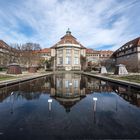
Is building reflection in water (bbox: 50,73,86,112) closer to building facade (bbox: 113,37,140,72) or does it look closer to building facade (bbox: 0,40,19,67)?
building facade (bbox: 113,37,140,72)

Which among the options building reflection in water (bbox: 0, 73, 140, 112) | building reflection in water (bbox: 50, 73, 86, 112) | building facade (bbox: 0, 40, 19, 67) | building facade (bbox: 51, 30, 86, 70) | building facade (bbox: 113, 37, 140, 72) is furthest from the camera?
building facade (bbox: 51, 30, 86, 70)

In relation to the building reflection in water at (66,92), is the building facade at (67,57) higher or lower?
higher

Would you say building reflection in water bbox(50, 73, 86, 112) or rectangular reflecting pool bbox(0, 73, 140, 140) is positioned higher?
building reflection in water bbox(50, 73, 86, 112)

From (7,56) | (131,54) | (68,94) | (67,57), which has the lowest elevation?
(68,94)

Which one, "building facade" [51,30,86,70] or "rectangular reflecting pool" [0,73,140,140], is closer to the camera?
"rectangular reflecting pool" [0,73,140,140]

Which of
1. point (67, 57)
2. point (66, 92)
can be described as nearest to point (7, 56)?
point (67, 57)

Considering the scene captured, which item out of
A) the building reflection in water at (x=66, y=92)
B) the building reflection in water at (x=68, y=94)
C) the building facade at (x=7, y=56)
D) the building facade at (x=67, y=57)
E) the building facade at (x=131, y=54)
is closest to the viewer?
the building reflection in water at (x=68, y=94)

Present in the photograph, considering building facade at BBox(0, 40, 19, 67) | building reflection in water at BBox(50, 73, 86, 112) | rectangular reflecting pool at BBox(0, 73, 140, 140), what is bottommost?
rectangular reflecting pool at BBox(0, 73, 140, 140)

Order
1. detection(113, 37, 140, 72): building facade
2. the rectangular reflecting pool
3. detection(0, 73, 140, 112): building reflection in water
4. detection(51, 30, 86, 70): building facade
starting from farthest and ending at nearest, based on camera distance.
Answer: detection(51, 30, 86, 70): building facade, detection(113, 37, 140, 72): building facade, detection(0, 73, 140, 112): building reflection in water, the rectangular reflecting pool

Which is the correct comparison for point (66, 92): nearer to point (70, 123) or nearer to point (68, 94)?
point (68, 94)

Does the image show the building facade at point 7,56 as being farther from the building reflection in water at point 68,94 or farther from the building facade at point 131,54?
the building reflection in water at point 68,94

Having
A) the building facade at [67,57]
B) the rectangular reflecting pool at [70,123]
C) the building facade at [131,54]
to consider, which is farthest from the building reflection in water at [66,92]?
the building facade at [67,57]

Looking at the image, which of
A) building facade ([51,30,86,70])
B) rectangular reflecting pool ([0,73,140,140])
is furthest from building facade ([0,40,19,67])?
rectangular reflecting pool ([0,73,140,140])

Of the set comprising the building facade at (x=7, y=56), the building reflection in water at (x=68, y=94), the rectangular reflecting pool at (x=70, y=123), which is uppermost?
the building facade at (x=7, y=56)
